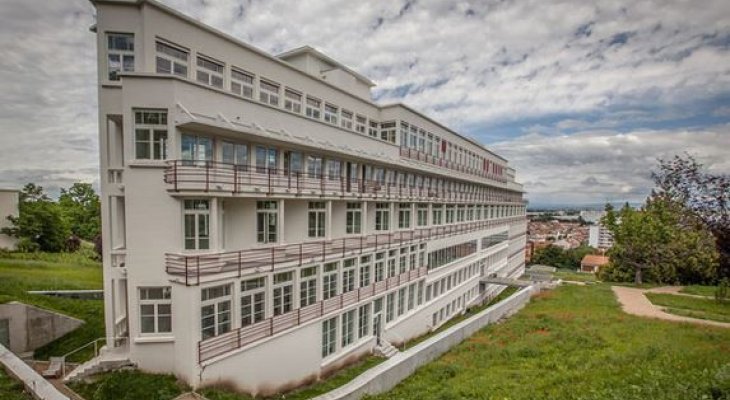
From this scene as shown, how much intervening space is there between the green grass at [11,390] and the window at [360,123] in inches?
713

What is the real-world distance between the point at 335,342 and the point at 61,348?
13.3 m

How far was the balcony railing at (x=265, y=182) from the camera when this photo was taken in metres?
Result: 11.2

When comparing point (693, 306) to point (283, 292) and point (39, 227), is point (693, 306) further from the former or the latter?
point (39, 227)

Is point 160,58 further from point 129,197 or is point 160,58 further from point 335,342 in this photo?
point 335,342

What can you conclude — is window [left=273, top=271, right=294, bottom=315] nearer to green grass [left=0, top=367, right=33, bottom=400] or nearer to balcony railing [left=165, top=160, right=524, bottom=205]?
balcony railing [left=165, top=160, right=524, bottom=205]

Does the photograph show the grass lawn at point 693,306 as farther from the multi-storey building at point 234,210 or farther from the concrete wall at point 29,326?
the concrete wall at point 29,326

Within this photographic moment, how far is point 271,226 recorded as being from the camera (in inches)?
575

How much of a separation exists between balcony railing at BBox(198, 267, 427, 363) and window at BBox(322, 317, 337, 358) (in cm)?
68

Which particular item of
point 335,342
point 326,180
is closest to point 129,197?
point 326,180

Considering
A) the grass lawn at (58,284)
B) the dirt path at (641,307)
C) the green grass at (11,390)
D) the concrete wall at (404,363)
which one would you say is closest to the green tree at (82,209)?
the grass lawn at (58,284)

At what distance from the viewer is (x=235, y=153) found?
530 inches

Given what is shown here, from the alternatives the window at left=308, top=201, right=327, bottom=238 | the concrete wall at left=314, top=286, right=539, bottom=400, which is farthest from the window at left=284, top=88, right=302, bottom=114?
the concrete wall at left=314, top=286, right=539, bottom=400

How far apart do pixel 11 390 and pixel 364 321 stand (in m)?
13.7

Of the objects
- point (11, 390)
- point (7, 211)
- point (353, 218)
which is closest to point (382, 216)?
point (353, 218)
